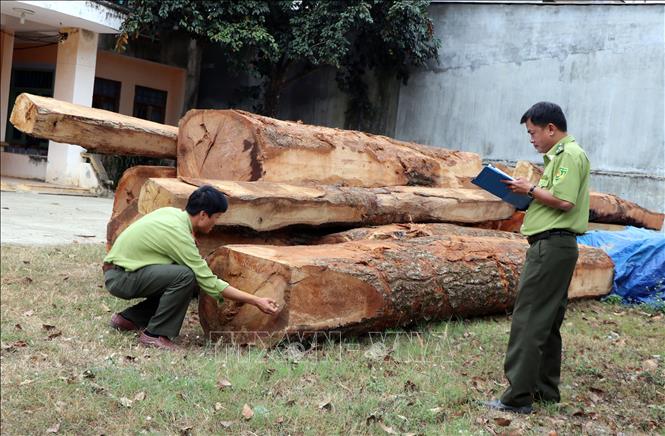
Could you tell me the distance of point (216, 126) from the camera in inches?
269

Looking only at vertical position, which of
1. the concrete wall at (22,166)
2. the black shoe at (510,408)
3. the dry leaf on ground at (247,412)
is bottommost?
the dry leaf on ground at (247,412)

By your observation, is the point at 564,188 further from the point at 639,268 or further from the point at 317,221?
the point at 639,268

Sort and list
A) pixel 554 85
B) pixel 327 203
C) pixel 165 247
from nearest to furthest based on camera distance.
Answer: pixel 165 247 < pixel 327 203 < pixel 554 85

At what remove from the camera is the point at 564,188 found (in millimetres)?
4094

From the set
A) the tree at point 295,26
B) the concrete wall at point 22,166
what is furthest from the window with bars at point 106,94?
the tree at point 295,26

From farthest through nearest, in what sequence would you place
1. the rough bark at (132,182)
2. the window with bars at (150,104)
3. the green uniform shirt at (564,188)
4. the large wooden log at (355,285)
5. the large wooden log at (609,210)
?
the window with bars at (150,104)
the large wooden log at (609,210)
the rough bark at (132,182)
the large wooden log at (355,285)
the green uniform shirt at (564,188)

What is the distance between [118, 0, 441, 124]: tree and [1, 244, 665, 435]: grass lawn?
11100mm

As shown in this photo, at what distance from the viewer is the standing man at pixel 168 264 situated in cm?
515

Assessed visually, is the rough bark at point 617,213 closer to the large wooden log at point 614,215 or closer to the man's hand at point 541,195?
the large wooden log at point 614,215

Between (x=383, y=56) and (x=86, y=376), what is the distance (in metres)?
14.8

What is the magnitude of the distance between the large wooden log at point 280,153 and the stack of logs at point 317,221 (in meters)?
0.01

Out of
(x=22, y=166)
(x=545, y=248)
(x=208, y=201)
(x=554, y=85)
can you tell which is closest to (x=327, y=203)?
(x=208, y=201)

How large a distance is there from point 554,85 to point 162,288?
12.7 m

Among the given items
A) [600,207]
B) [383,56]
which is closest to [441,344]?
[600,207]
